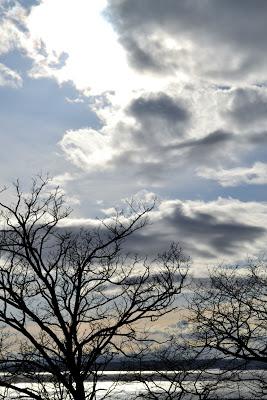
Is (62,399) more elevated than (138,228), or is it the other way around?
(138,228)

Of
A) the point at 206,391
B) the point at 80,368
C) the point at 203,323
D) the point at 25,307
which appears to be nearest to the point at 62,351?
the point at 80,368

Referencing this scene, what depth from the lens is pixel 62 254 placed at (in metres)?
14.6

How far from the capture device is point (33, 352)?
45.2 feet

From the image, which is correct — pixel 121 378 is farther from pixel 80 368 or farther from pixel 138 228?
pixel 138 228

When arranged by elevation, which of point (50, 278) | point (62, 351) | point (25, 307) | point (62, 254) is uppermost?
point (62, 254)

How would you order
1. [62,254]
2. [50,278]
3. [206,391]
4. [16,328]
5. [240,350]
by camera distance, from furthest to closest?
[240,350] → [206,391] → [62,254] → [50,278] → [16,328]

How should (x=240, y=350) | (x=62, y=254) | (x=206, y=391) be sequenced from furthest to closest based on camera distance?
(x=240, y=350) < (x=206, y=391) < (x=62, y=254)

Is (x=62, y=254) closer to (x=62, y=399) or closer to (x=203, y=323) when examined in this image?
(x=62, y=399)

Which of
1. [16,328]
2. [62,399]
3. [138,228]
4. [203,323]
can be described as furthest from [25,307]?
[203,323]

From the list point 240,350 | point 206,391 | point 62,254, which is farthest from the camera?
point 240,350

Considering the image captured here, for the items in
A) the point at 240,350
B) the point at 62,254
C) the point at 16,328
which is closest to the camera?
the point at 16,328

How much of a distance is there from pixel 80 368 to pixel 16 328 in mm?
2007

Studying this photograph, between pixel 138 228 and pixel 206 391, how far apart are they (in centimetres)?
586

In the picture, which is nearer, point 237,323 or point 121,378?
point 121,378
